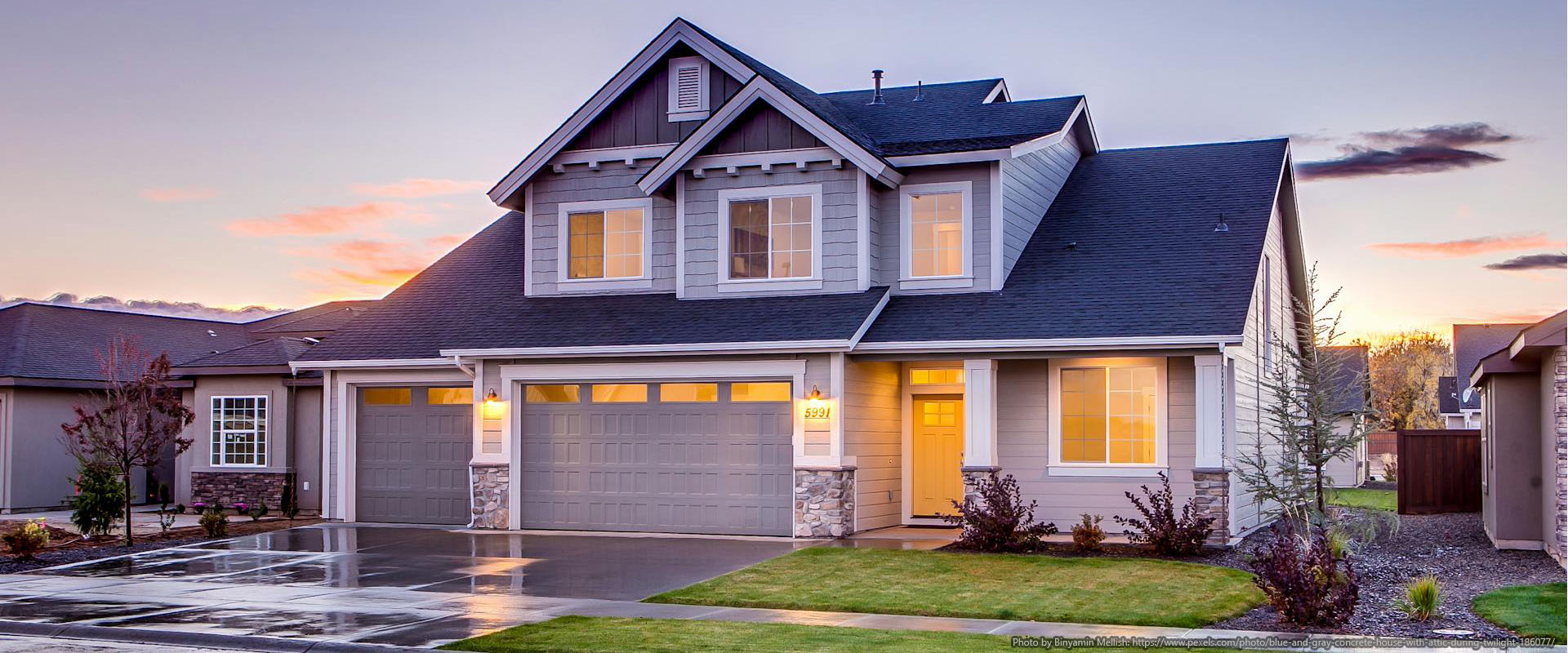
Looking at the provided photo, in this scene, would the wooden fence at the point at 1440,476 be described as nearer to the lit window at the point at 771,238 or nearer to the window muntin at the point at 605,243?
the lit window at the point at 771,238

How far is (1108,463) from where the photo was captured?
61.5 ft

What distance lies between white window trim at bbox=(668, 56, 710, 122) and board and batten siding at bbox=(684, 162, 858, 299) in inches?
45.9

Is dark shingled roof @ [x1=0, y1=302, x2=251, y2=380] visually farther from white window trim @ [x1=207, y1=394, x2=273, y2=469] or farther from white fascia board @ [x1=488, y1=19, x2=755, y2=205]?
white fascia board @ [x1=488, y1=19, x2=755, y2=205]

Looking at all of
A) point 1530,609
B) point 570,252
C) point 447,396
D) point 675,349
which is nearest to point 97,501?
point 447,396

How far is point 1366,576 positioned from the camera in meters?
14.8

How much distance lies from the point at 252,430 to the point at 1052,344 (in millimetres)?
15051

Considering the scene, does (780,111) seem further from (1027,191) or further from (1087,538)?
(1087,538)

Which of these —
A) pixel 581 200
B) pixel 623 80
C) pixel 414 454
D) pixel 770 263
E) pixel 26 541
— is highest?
pixel 623 80

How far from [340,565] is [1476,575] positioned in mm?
12977

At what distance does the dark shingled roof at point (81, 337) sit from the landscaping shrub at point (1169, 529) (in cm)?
1836

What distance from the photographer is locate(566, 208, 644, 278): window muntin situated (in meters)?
21.9

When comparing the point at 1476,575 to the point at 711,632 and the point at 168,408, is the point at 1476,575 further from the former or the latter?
the point at 168,408

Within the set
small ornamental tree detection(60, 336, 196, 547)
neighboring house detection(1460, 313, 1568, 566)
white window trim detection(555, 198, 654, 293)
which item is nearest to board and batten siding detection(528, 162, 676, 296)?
white window trim detection(555, 198, 654, 293)

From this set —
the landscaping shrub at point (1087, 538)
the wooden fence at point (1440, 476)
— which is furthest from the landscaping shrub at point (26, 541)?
the wooden fence at point (1440, 476)
